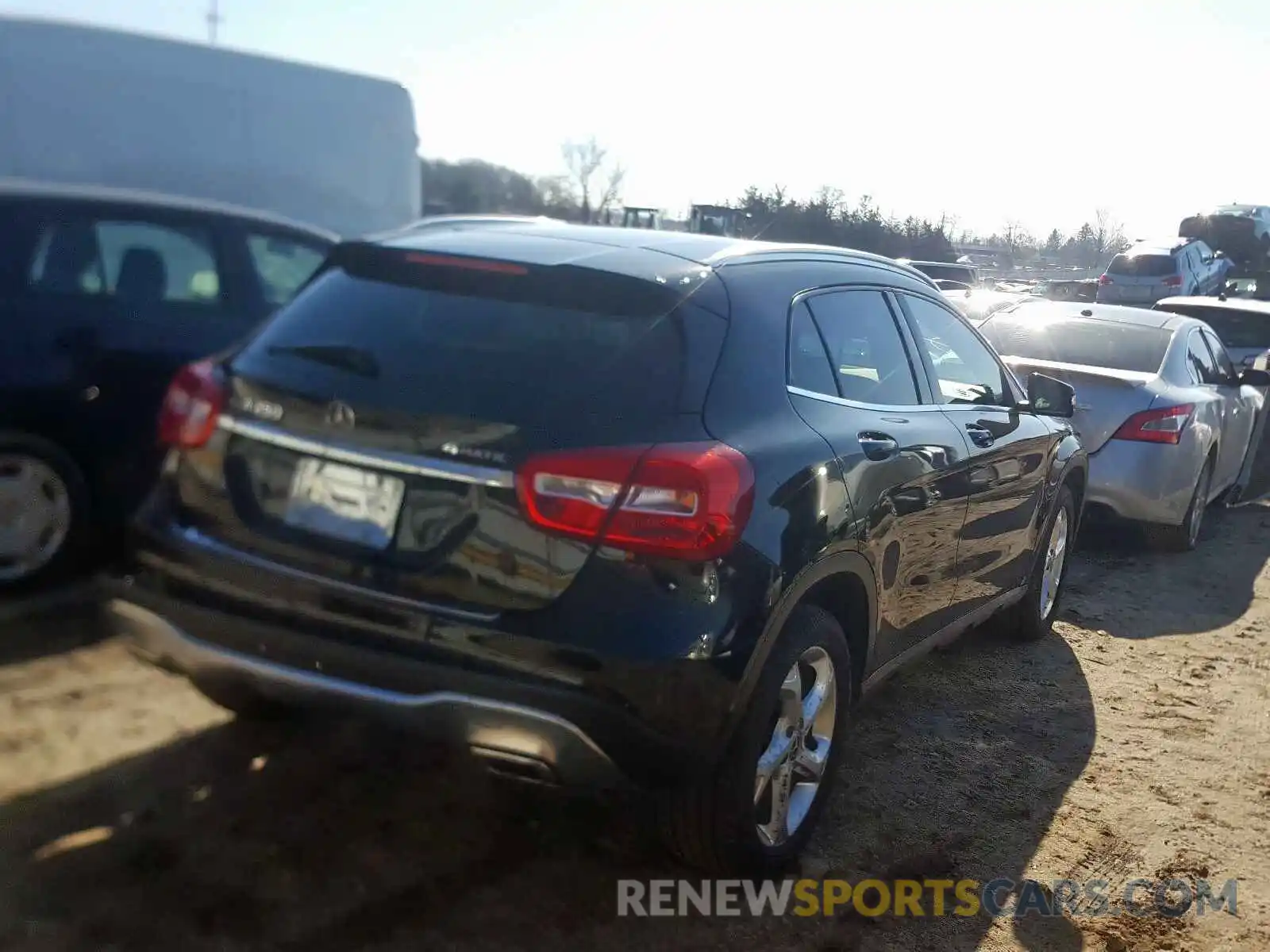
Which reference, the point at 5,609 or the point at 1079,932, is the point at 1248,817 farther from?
the point at 5,609

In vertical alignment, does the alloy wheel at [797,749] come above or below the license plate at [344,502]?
below

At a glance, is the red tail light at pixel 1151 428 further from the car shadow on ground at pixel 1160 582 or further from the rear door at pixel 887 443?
the rear door at pixel 887 443

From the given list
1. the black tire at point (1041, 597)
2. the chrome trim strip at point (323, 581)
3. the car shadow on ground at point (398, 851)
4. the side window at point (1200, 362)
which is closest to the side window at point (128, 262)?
the car shadow on ground at point (398, 851)

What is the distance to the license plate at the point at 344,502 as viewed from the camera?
107 inches

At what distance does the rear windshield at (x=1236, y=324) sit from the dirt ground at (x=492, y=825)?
858cm

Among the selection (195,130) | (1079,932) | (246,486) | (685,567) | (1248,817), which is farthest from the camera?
(195,130)

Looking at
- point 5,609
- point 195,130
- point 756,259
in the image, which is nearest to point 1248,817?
point 756,259

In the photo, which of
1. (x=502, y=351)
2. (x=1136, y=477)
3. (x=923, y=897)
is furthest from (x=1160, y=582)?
(x=502, y=351)

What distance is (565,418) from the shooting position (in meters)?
2.70

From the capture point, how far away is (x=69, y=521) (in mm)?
4844

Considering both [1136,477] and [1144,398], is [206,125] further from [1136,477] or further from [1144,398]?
[1136,477]

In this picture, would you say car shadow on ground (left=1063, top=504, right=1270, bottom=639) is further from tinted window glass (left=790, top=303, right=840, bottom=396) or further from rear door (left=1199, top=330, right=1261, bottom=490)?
tinted window glass (left=790, top=303, right=840, bottom=396)

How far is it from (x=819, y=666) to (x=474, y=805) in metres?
1.11

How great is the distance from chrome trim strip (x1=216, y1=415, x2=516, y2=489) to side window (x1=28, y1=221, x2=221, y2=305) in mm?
2569
